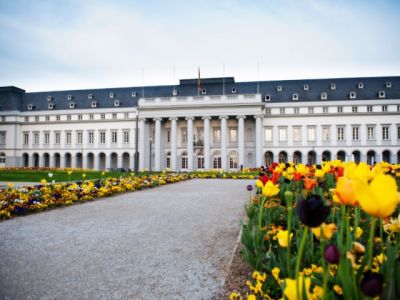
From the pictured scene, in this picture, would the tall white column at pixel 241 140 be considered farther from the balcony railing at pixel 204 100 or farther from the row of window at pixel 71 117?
the row of window at pixel 71 117

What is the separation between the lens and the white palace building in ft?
176

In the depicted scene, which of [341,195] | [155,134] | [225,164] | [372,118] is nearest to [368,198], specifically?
[341,195]

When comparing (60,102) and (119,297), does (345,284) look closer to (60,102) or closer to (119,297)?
(119,297)

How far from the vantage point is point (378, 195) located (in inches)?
54.9

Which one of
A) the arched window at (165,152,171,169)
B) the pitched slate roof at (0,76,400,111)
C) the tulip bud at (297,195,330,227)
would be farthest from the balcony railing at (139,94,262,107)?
the tulip bud at (297,195,330,227)

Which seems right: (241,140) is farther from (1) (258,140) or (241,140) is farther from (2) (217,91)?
(2) (217,91)

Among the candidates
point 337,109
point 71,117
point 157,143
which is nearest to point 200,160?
point 157,143

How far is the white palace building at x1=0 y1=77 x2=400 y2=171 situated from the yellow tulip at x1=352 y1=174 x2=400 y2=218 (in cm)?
5123

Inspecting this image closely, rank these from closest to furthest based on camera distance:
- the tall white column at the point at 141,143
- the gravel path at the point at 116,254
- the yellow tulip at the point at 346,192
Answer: the yellow tulip at the point at 346,192 < the gravel path at the point at 116,254 < the tall white column at the point at 141,143

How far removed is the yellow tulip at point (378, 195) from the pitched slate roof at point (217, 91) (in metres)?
57.7

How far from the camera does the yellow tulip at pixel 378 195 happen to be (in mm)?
1368

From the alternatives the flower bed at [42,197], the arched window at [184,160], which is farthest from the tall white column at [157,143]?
the flower bed at [42,197]

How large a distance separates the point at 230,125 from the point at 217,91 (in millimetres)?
7436

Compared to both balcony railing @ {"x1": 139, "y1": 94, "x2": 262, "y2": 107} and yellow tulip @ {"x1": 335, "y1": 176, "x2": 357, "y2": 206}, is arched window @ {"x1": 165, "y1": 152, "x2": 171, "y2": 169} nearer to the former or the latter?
balcony railing @ {"x1": 139, "y1": 94, "x2": 262, "y2": 107}
